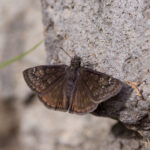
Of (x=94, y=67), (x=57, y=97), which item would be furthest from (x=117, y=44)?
(x=57, y=97)

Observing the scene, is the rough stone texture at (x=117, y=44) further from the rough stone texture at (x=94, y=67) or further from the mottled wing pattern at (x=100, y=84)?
the mottled wing pattern at (x=100, y=84)

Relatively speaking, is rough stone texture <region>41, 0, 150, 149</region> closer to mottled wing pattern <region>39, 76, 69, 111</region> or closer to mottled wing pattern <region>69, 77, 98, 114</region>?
mottled wing pattern <region>69, 77, 98, 114</region>

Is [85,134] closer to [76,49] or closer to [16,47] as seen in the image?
[76,49]

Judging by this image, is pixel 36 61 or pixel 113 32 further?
pixel 36 61

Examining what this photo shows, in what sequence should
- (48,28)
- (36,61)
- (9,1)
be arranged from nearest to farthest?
1. (48,28)
2. (36,61)
3. (9,1)

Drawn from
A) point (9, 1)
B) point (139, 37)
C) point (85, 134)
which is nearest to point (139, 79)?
point (139, 37)

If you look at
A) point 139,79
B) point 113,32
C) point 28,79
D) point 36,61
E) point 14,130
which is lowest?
point 14,130

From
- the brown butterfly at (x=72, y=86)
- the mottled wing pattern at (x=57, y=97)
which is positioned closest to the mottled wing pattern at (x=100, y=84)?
the brown butterfly at (x=72, y=86)
